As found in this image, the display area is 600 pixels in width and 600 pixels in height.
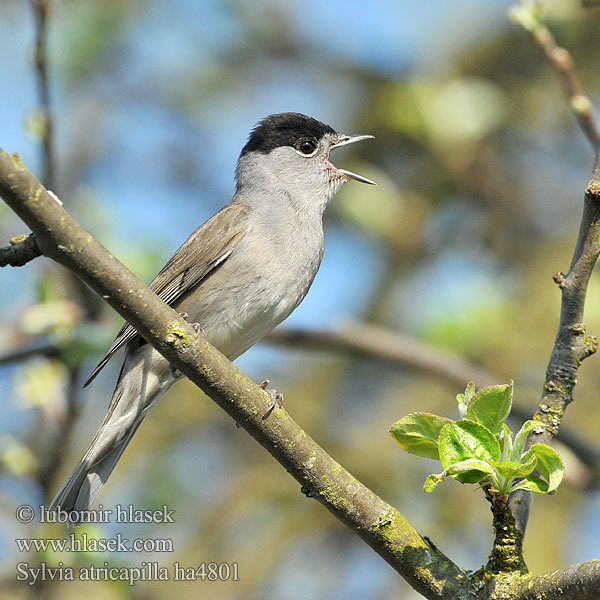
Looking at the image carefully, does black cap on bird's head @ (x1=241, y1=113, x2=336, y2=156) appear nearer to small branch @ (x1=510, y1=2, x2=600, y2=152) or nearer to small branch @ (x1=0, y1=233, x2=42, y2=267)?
small branch @ (x1=510, y1=2, x2=600, y2=152)

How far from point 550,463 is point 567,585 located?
306 mm

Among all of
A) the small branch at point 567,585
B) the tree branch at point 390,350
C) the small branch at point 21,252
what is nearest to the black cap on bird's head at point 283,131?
the tree branch at point 390,350

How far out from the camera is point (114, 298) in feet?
7.49

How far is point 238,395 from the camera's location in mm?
2576

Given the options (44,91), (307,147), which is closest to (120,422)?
(44,91)

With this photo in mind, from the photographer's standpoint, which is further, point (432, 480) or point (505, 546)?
point (505, 546)

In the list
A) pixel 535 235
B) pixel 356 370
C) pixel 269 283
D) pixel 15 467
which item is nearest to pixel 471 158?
pixel 535 235

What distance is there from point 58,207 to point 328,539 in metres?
4.91

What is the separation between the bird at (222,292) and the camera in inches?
166

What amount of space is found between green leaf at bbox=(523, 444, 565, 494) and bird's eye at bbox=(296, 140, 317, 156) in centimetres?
375

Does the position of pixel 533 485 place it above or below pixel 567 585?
above

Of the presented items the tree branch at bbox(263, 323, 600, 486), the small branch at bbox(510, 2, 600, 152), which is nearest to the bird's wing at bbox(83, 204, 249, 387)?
the tree branch at bbox(263, 323, 600, 486)

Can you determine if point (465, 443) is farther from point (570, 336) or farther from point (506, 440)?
point (570, 336)

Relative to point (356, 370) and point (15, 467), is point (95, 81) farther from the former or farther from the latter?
point (15, 467)
